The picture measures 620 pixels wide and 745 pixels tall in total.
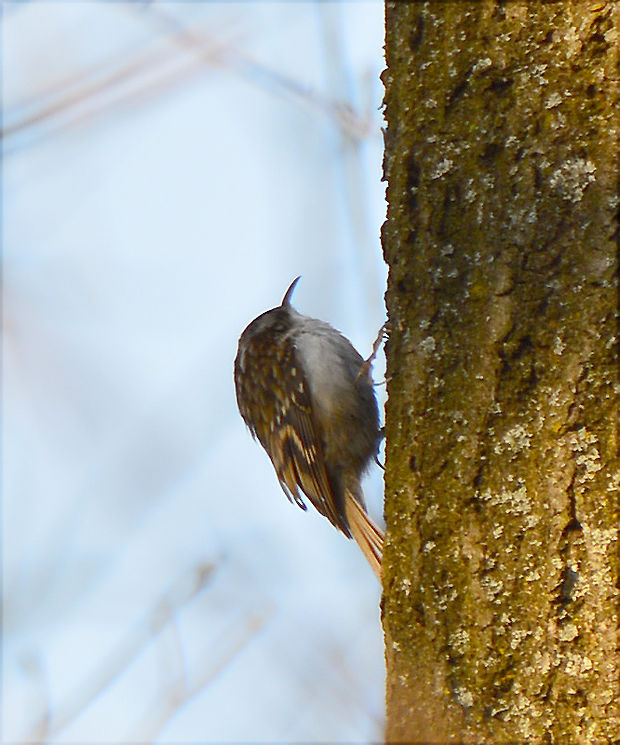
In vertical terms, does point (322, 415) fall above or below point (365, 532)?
above

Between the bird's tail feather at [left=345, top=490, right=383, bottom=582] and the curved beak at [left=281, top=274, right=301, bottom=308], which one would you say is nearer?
the bird's tail feather at [left=345, top=490, right=383, bottom=582]

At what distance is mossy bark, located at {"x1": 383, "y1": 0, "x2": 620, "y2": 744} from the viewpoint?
1034 millimetres

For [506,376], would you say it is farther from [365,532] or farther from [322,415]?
[322,415]

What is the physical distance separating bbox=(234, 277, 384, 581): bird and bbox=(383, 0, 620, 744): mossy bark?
126cm

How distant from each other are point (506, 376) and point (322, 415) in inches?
Answer: 59.9

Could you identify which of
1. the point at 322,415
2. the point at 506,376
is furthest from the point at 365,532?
the point at 506,376

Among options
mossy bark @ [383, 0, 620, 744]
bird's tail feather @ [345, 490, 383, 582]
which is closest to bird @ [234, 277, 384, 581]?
bird's tail feather @ [345, 490, 383, 582]

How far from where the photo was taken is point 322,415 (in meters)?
2.60

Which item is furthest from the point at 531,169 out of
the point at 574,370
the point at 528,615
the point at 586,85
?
the point at 528,615

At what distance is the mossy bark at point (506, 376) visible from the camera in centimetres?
103

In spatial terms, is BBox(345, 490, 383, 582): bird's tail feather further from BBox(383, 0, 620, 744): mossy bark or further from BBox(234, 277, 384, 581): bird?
BBox(383, 0, 620, 744): mossy bark

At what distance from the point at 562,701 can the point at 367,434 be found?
1.56 m

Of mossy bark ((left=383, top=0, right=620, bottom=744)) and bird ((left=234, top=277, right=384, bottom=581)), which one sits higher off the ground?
mossy bark ((left=383, top=0, right=620, bottom=744))

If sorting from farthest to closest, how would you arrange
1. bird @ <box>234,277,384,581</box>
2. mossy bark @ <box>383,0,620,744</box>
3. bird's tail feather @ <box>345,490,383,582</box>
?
bird @ <box>234,277,384,581</box>
bird's tail feather @ <box>345,490,383,582</box>
mossy bark @ <box>383,0,620,744</box>
